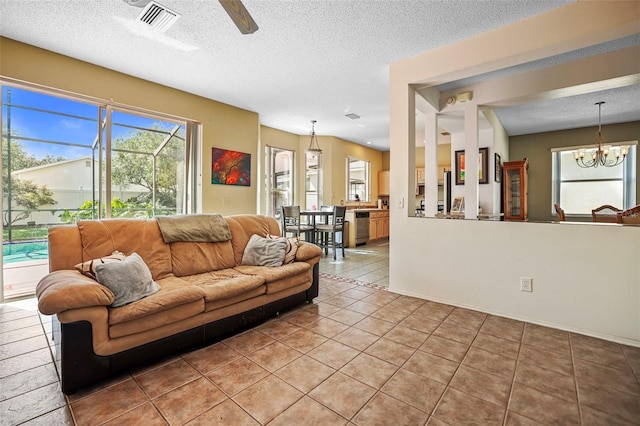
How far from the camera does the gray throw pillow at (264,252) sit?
2992mm

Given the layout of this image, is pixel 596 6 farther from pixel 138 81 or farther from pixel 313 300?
pixel 138 81

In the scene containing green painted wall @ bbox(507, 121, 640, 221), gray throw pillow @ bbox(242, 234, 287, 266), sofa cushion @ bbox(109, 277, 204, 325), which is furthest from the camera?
green painted wall @ bbox(507, 121, 640, 221)

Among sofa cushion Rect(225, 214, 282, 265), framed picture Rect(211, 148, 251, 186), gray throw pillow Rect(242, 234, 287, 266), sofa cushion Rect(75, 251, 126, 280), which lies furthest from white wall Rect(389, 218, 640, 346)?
framed picture Rect(211, 148, 251, 186)

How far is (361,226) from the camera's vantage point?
23.8 feet

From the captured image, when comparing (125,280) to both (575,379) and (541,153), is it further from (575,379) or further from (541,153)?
(541,153)

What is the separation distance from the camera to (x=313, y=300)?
3232mm

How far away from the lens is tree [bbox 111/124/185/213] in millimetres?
4008

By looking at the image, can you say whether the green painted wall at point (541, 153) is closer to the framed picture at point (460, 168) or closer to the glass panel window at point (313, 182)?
the framed picture at point (460, 168)

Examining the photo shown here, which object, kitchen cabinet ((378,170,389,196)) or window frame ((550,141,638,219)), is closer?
window frame ((550,141,638,219))

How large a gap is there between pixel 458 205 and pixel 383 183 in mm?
4022

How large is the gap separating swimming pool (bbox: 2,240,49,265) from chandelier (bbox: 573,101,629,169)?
8370mm

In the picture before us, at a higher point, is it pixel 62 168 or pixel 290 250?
pixel 62 168

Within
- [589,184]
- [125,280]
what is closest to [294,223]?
[125,280]

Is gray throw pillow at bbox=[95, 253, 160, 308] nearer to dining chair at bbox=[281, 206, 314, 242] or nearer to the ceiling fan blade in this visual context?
the ceiling fan blade
